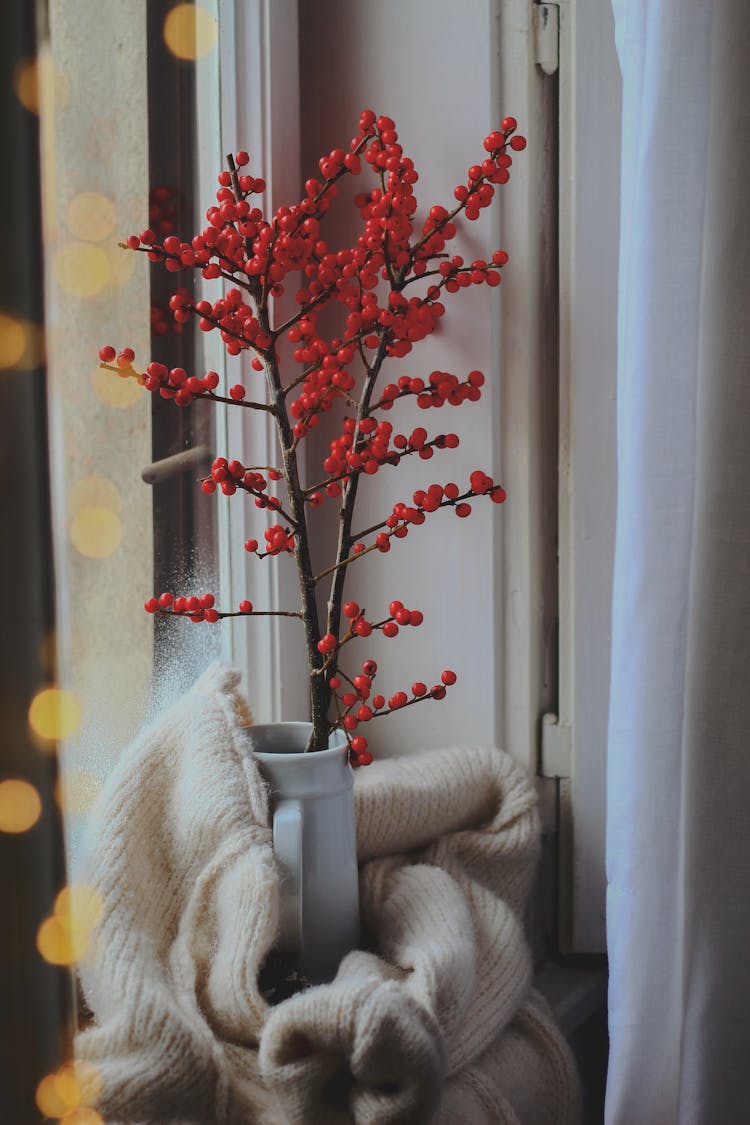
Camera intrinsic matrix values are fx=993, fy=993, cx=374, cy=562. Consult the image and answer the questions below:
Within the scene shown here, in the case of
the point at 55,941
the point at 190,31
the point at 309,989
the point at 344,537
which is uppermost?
the point at 190,31

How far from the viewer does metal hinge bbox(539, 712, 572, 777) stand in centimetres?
113

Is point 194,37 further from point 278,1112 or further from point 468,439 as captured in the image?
point 278,1112

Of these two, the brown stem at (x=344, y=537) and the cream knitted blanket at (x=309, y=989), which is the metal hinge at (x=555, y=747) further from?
the brown stem at (x=344, y=537)

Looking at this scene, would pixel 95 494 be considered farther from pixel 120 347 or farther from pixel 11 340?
pixel 11 340

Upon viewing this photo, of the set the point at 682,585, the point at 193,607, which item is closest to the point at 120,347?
the point at 193,607

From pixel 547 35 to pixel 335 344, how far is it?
0.43 metres

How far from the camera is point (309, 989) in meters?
0.75

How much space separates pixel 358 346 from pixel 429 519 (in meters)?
0.24

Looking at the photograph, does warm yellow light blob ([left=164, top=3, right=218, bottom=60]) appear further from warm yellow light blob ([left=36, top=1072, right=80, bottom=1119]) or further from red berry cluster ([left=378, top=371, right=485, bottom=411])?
warm yellow light blob ([left=36, top=1072, right=80, bottom=1119])

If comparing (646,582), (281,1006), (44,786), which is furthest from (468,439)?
(44,786)

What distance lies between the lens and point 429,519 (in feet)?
3.75

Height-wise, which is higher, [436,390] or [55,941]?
[436,390]

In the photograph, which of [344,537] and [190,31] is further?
[190,31]

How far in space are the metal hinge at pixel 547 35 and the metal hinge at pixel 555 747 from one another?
2.37 feet
